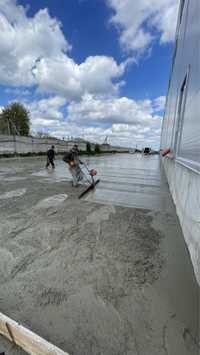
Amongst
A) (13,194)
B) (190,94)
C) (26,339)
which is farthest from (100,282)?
(13,194)

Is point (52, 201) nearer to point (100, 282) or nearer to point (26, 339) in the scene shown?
point (100, 282)

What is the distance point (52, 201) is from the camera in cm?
405

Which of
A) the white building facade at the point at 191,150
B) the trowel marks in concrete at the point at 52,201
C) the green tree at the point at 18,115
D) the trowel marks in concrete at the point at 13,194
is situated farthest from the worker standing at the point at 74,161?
the green tree at the point at 18,115

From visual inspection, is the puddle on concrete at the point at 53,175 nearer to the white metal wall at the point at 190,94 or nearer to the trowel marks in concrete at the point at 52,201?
the trowel marks in concrete at the point at 52,201

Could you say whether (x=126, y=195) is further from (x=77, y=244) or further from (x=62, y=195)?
(x=77, y=244)

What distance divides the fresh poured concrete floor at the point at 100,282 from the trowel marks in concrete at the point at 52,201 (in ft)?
1.36

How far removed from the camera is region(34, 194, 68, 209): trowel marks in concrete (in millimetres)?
3778

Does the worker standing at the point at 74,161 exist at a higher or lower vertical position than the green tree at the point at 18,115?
lower

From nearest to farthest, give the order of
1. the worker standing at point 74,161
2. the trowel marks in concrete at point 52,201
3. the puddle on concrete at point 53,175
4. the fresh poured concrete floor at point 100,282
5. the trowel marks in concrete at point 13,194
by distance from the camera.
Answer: the fresh poured concrete floor at point 100,282 < the trowel marks in concrete at point 52,201 < the trowel marks in concrete at point 13,194 < the worker standing at point 74,161 < the puddle on concrete at point 53,175

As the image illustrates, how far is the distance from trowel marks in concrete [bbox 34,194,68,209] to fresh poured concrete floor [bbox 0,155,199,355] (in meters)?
0.41

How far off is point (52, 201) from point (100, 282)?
274 cm

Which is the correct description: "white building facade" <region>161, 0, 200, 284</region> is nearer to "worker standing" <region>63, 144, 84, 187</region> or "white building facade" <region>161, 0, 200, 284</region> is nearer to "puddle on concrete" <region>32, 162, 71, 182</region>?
"worker standing" <region>63, 144, 84, 187</region>

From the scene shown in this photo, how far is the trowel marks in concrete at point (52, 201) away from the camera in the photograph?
3.78 meters

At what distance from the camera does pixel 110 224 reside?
2.93m
